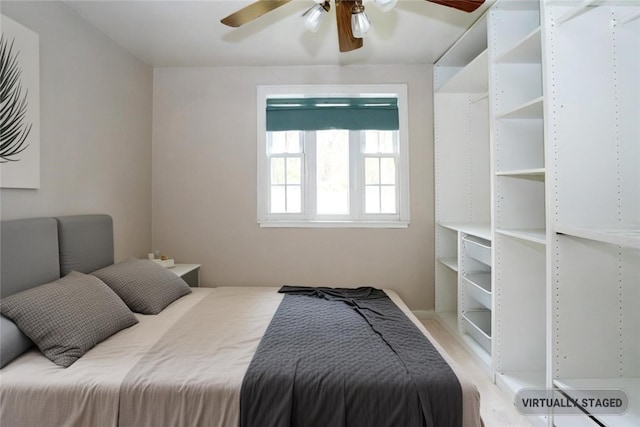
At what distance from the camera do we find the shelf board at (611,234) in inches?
50.3

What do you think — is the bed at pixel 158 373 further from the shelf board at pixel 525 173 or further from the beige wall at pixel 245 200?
the beige wall at pixel 245 200

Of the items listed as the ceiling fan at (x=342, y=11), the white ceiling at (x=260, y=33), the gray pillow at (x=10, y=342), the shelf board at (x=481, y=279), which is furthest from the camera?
the shelf board at (x=481, y=279)

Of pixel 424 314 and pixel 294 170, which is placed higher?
pixel 294 170

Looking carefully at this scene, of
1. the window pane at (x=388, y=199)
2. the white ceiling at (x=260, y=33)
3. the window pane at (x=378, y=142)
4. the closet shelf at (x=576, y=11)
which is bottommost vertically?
the window pane at (x=388, y=199)

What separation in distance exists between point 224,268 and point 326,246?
107cm

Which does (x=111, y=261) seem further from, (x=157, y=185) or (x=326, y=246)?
(x=326, y=246)

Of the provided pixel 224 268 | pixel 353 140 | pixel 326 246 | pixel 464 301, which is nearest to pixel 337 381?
pixel 464 301

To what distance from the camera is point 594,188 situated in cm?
169

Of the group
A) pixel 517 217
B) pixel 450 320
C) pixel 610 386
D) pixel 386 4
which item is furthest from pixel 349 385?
pixel 450 320

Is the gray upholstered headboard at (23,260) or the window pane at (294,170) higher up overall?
the window pane at (294,170)

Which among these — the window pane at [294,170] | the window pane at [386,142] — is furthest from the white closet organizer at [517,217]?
the window pane at [294,170]

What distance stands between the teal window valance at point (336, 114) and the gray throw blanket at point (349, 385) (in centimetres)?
223

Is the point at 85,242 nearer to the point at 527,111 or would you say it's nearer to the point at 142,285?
the point at 142,285

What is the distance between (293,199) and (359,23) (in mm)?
1963
